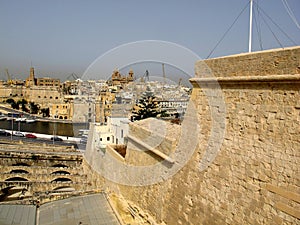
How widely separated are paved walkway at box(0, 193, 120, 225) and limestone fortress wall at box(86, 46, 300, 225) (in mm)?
1892

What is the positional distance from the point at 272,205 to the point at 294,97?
4.37 ft

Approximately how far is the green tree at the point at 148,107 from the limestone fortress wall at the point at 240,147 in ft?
43.8

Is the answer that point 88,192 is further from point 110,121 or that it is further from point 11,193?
point 110,121

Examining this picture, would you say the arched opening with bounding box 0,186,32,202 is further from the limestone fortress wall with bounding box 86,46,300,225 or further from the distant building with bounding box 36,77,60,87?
the distant building with bounding box 36,77,60,87

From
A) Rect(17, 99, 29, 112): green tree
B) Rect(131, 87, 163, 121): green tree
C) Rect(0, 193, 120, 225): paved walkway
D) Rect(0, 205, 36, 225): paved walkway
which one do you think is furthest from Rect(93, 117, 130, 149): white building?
Rect(17, 99, 29, 112): green tree

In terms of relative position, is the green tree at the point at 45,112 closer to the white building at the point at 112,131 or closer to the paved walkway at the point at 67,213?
the white building at the point at 112,131

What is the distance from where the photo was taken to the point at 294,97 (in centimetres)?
344

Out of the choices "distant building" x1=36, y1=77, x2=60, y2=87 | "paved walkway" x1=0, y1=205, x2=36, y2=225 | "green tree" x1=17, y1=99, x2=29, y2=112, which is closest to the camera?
"paved walkway" x1=0, y1=205, x2=36, y2=225

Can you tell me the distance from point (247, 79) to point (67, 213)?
18.3 ft

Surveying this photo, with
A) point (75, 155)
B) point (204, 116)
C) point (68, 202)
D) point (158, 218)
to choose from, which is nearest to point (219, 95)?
point (204, 116)

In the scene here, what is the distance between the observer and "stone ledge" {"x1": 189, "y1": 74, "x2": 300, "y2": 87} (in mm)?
3455

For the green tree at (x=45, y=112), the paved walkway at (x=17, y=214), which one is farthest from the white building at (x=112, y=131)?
the green tree at (x=45, y=112)

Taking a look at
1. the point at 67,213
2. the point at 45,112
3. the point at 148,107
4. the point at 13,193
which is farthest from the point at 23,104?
the point at 67,213

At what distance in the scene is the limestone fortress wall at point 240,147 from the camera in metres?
3.48
